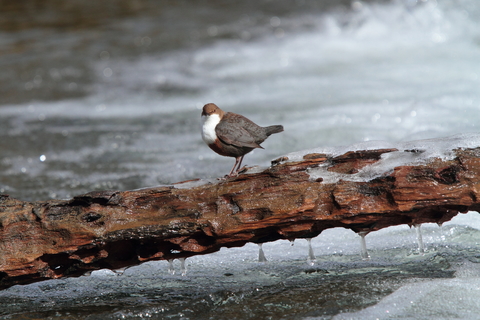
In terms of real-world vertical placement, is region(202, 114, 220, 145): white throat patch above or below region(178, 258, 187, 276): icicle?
above

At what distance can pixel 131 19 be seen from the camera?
45.8ft

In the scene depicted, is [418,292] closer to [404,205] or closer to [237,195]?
[404,205]

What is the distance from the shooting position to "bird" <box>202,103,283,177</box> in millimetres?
3240

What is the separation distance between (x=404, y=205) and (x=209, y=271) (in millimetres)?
1334

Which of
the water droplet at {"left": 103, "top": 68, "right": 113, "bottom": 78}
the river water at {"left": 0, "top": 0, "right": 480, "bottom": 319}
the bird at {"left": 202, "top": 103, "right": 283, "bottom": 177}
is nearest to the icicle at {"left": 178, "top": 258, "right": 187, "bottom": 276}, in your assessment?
the river water at {"left": 0, "top": 0, "right": 480, "bottom": 319}

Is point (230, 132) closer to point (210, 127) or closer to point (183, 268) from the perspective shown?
point (210, 127)

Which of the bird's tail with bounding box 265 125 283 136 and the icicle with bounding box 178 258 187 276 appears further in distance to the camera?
the bird's tail with bounding box 265 125 283 136

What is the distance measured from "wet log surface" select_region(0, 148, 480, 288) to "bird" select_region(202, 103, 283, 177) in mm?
479

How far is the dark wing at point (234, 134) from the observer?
10.6ft

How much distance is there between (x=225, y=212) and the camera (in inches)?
107

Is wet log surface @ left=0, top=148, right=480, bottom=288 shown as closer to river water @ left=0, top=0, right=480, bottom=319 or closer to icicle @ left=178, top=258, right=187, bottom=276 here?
icicle @ left=178, top=258, right=187, bottom=276

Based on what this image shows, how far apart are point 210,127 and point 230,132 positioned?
0.15 meters

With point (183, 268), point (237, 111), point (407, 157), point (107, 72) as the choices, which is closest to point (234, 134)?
point (183, 268)

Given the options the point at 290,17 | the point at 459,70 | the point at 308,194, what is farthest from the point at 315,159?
the point at 290,17
